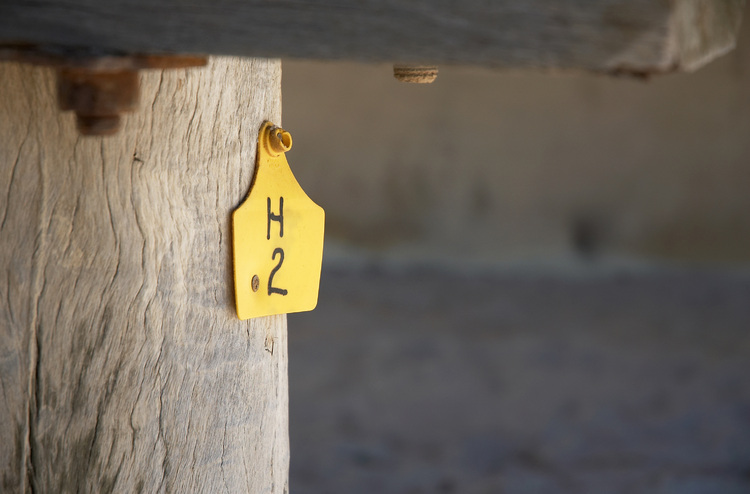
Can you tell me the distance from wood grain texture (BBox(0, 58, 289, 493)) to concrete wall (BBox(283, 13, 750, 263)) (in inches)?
156

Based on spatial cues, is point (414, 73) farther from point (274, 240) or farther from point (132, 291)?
point (132, 291)

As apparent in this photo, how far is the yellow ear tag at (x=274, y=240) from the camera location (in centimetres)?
86

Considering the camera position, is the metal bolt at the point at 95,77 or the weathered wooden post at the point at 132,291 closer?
the metal bolt at the point at 95,77

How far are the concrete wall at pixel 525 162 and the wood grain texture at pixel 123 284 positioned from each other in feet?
13.0

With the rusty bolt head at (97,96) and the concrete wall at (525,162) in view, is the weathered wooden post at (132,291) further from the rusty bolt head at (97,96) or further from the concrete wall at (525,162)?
the concrete wall at (525,162)

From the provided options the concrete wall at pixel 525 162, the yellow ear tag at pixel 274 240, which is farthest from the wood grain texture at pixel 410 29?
the concrete wall at pixel 525 162

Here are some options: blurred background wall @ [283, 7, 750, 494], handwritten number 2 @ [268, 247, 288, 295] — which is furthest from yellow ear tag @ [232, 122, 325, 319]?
blurred background wall @ [283, 7, 750, 494]

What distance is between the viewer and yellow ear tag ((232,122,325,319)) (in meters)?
0.86

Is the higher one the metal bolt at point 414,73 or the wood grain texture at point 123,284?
the metal bolt at point 414,73

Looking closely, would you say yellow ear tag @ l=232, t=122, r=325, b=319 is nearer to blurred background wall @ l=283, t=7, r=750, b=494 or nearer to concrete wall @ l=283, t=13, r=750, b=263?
blurred background wall @ l=283, t=7, r=750, b=494

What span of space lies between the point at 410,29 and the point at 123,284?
45cm

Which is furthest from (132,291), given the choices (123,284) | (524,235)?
(524,235)

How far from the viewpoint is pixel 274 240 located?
2.94 ft

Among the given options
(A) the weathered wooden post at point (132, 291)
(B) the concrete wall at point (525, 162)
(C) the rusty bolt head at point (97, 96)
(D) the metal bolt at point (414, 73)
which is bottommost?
(A) the weathered wooden post at point (132, 291)
